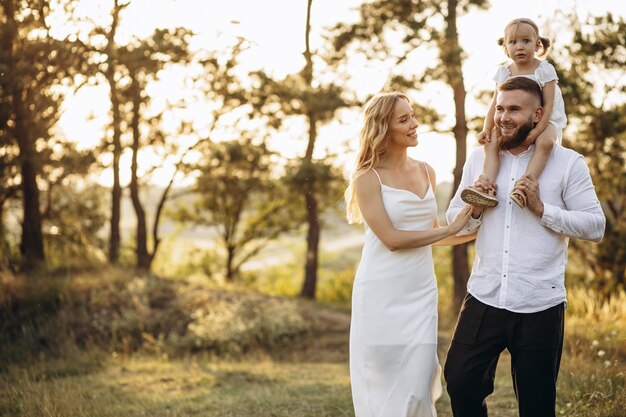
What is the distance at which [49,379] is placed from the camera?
7.93m

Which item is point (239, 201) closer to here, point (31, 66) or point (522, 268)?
point (31, 66)

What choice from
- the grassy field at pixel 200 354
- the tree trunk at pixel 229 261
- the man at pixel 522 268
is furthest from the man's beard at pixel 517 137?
the tree trunk at pixel 229 261

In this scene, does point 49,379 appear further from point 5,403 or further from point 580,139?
point 580,139

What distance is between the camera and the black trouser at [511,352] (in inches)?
137

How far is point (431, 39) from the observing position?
1273 centimetres

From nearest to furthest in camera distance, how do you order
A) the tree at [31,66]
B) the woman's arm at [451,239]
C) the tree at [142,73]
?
1. the woman's arm at [451,239]
2. the tree at [31,66]
3. the tree at [142,73]

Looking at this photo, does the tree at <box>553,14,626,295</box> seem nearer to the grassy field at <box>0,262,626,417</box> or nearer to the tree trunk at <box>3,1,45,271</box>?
the grassy field at <box>0,262,626,417</box>

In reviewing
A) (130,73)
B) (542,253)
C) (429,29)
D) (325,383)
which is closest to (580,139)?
(429,29)

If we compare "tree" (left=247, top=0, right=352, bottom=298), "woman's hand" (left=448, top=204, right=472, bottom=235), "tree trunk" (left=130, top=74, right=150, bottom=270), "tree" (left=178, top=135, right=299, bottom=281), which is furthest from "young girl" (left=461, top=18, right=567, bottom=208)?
"tree trunk" (left=130, top=74, right=150, bottom=270)

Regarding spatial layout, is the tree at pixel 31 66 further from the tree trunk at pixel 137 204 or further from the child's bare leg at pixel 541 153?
the child's bare leg at pixel 541 153

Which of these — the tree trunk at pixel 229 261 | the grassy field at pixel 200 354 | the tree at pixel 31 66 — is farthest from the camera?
the tree trunk at pixel 229 261

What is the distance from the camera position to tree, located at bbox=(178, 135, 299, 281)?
17484 mm

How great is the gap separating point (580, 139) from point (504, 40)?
38.8 ft

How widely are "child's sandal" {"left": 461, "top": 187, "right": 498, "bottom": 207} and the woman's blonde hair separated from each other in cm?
57
